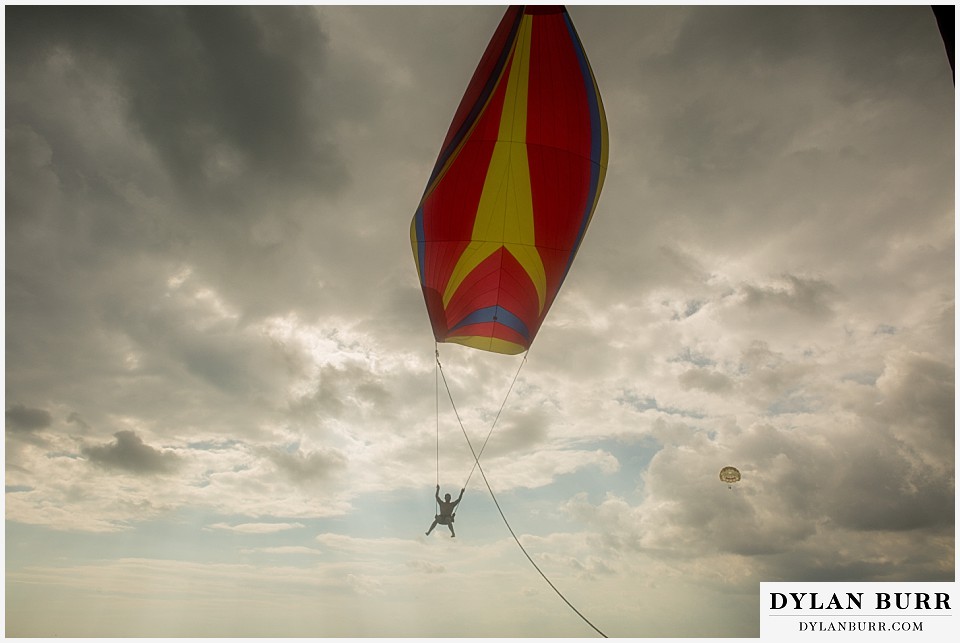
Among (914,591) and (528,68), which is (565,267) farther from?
(914,591)

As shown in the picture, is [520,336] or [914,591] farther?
[520,336]

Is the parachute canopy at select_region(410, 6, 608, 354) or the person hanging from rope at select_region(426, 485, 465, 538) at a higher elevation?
the parachute canopy at select_region(410, 6, 608, 354)

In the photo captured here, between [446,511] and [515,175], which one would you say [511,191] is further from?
[446,511]

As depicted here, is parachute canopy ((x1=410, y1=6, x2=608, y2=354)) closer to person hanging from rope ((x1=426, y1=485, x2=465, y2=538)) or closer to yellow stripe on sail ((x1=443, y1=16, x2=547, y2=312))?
yellow stripe on sail ((x1=443, y1=16, x2=547, y2=312))

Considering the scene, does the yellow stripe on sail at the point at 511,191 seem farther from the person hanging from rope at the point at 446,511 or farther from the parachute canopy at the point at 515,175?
the person hanging from rope at the point at 446,511

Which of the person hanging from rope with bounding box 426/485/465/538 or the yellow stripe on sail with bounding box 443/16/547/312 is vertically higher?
the yellow stripe on sail with bounding box 443/16/547/312

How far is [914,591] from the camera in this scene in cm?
973

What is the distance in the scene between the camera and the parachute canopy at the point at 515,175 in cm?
1273

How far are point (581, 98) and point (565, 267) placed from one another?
11.7 feet

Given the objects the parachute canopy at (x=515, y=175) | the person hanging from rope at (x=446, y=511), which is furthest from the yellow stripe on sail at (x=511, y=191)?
the person hanging from rope at (x=446, y=511)

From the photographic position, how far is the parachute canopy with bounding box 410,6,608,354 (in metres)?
12.7

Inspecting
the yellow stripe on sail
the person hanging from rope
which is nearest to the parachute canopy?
the yellow stripe on sail

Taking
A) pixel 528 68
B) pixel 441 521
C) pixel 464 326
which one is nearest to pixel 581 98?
pixel 528 68

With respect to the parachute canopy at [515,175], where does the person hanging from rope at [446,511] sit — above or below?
below
